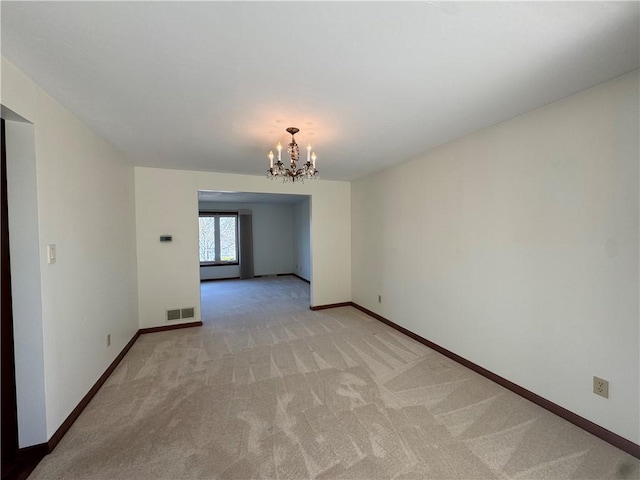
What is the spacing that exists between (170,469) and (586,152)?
3.40 metres

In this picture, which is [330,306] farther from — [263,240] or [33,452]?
[263,240]

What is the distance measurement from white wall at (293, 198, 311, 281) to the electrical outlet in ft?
19.6

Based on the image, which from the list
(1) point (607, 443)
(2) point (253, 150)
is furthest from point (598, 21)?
(2) point (253, 150)

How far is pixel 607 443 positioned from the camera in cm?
171

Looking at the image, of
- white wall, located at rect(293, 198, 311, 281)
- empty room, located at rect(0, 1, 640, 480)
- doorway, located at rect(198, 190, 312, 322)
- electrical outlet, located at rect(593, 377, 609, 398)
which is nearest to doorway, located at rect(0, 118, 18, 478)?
empty room, located at rect(0, 1, 640, 480)

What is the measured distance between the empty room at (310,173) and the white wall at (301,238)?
4.29 m

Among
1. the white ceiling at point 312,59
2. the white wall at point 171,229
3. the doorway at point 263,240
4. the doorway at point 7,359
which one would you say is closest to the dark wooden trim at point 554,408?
the white ceiling at point 312,59

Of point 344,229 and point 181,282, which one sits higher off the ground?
point 344,229

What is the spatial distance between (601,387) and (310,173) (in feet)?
8.73

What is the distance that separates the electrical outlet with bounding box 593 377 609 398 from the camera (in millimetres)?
1732

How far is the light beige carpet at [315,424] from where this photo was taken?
5.08ft

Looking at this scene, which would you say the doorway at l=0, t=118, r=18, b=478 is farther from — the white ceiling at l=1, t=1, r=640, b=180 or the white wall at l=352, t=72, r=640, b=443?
the white wall at l=352, t=72, r=640, b=443

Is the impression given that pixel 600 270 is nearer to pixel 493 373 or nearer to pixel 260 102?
pixel 493 373

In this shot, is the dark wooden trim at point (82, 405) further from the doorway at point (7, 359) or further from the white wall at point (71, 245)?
the doorway at point (7, 359)
